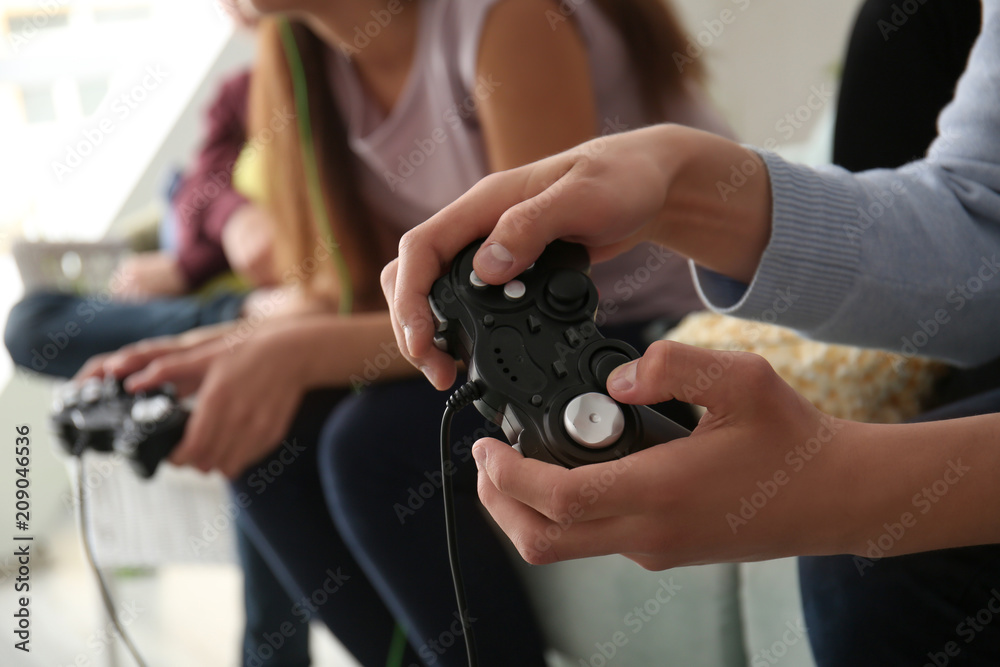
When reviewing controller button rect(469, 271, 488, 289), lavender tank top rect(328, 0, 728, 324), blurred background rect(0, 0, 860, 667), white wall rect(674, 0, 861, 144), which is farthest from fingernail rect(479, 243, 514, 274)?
white wall rect(674, 0, 861, 144)

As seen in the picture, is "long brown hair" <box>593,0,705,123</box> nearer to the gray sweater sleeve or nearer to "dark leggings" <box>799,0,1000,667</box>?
"dark leggings" <box>799,0,1000,667</box>

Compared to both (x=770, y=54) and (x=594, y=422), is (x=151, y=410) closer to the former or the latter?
(x=594, y=422)

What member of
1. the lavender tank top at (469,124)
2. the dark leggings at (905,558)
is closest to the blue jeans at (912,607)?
the dark leggings at (905,558)

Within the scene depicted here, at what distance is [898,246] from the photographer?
1.55 feet

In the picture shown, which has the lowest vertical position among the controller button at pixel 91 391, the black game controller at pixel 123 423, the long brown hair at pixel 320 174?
the black game controller at pixel 123 423

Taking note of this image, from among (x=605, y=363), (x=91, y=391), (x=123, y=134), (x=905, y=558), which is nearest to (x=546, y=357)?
(x=605, y=363)

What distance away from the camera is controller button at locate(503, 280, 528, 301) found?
15.0 inches

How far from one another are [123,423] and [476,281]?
55 cm

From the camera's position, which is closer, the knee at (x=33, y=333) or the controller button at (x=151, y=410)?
the controller button at (x=151, y=410)

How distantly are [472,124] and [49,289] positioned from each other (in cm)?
84

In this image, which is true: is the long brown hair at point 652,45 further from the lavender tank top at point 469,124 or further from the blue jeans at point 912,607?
the blue jeans at point 912,607

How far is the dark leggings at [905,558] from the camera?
0.40 metres

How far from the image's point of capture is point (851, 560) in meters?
0.44

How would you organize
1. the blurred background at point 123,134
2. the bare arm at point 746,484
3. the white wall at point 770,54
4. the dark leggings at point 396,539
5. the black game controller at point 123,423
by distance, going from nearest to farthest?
1. the bare arm at point 746,484
2. the dark leggings at point 396,539
3. the black game controller at point 123,423
4. the blurred background at point 123,134
5. the white wall at point 770,54
